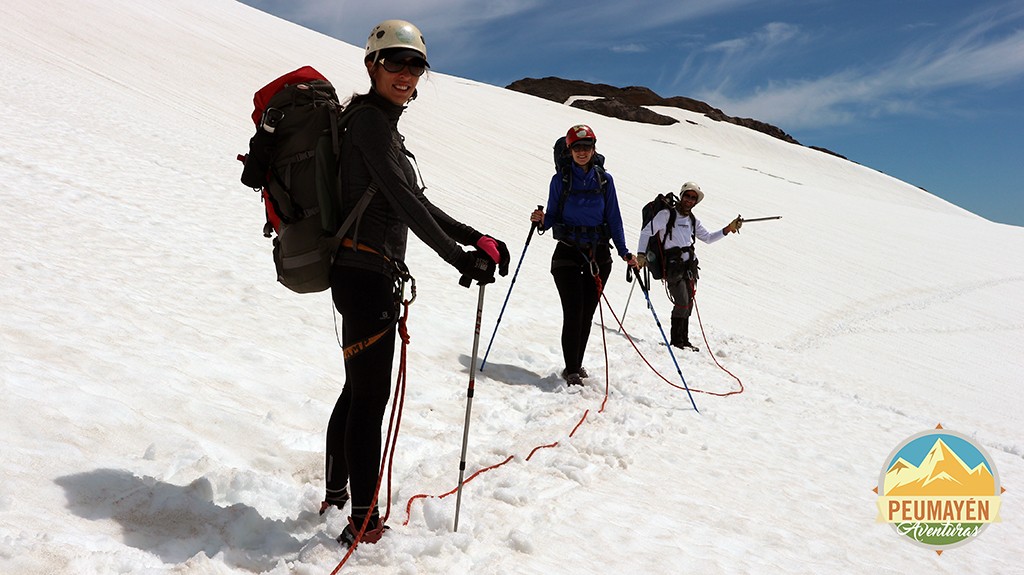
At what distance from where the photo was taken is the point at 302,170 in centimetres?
271

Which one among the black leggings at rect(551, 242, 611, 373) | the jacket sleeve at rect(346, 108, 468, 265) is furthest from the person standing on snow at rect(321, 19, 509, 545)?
the black leggings at rect(551, 242, 611, 373)

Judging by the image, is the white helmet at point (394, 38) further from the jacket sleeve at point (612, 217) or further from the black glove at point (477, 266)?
the jacket sleeve at point (612, 217)

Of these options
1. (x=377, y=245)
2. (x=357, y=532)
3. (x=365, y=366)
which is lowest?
(x=357, y=532)

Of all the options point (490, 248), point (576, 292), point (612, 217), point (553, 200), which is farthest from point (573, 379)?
point (490, 248)

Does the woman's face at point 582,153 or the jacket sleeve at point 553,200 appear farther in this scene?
the jacket sleeve at point 553,200

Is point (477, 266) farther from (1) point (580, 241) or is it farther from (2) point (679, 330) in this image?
(2) point (679, 330)

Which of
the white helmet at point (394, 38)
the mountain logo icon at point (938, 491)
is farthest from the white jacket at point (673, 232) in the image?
the white helmet at point (394, 38)

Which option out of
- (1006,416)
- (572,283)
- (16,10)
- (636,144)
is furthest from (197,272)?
(636,144)

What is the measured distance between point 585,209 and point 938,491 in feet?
11.0

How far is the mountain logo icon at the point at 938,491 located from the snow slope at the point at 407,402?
0.14m

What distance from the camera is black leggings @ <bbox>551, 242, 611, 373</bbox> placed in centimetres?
599

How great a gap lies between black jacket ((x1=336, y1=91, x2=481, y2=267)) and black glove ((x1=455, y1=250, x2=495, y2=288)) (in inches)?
2.2

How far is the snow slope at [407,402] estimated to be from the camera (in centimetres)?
296

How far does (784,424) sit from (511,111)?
98.8ft
